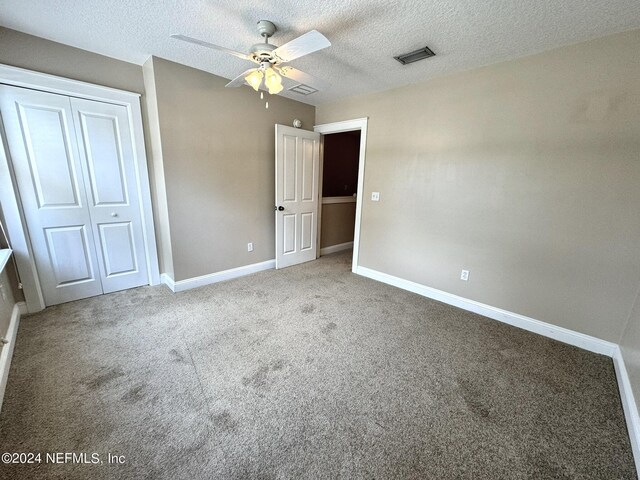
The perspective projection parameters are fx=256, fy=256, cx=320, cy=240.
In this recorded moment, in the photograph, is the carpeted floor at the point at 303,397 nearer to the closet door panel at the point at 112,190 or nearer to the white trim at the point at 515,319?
the white trim at the point at 515,319

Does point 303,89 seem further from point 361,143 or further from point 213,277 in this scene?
point 213,277

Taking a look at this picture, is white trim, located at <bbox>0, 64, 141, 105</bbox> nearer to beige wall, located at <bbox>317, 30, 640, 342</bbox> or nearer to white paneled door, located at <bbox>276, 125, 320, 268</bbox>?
white paneled door, located at <bbox>276, 125, 320, 268</bbox>

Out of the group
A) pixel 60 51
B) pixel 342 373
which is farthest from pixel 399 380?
pixel 60 51

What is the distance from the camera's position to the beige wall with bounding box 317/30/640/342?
6.27ft

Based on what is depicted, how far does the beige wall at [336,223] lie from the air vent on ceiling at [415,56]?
2.46 metres

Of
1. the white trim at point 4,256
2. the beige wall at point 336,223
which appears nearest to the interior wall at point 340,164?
the beige wall at point 336,223

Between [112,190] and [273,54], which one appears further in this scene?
[112,190]

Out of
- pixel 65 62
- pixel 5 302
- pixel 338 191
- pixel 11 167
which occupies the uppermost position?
pixel 65 62

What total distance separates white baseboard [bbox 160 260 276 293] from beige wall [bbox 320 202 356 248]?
122cm

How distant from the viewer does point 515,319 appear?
246cm

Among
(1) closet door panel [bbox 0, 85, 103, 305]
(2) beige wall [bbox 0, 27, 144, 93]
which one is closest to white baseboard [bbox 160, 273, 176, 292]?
(1) closet door panel [bbox 0, 85, 103, 305]

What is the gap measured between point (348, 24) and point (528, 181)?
199 centimetres

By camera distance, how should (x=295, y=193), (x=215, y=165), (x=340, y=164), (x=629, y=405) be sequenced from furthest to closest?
(x=340, y=164) < (x=295, y=193) < (x=215, y=165) < (x=629, y=405)

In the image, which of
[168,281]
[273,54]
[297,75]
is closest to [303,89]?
[297,75]
